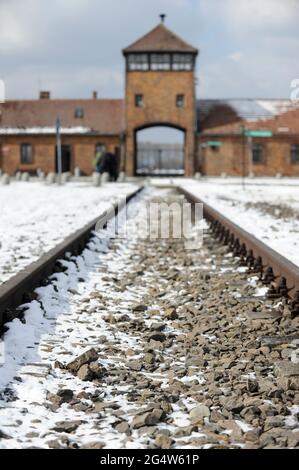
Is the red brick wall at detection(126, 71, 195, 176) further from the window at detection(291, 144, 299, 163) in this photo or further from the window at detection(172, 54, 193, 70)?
the window at detection(291, 144, 299, 163)

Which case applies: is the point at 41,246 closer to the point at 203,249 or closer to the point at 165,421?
the point at 203,249

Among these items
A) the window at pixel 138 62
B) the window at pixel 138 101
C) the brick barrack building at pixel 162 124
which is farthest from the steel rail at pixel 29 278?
the window at pixel 138 62

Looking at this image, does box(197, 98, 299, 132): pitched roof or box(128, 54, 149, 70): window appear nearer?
box(128, 54, 149, 70): window

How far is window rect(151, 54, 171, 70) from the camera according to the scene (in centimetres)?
4206

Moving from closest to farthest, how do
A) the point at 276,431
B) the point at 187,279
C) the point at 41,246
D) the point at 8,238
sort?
the point at 276,431
the point at 187,279
the point at 41,246
the point at 8,238

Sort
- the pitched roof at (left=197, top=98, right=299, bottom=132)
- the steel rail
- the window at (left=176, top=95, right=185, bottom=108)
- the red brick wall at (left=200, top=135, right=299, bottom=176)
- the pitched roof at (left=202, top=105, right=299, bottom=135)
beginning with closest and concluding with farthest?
the steel rail, the window at (left=176, top=95, right=185, bottom=108), the red brick wall at (left=200, top=135, right=299, bottom=176), the pitched roof at (left=202, top=105, right=299, bottom=135), the pitched roof at (left=197, top=98, right=299, bottom=132)

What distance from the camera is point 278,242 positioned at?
26.7 ft

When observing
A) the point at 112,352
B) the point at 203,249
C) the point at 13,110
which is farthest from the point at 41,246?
the point at 13,110

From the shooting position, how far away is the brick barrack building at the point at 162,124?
4216 centimetres

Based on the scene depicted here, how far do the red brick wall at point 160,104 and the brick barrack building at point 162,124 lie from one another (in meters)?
0.07

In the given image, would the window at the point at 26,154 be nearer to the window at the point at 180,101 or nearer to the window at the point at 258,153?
the window at the point at 180,101

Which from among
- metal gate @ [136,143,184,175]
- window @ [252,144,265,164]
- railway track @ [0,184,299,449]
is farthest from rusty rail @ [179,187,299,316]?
metal gate @ [136,143,184,175]

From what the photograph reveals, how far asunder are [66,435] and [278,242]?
588 centimetres

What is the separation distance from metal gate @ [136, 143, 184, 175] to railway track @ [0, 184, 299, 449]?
41.8 metres
